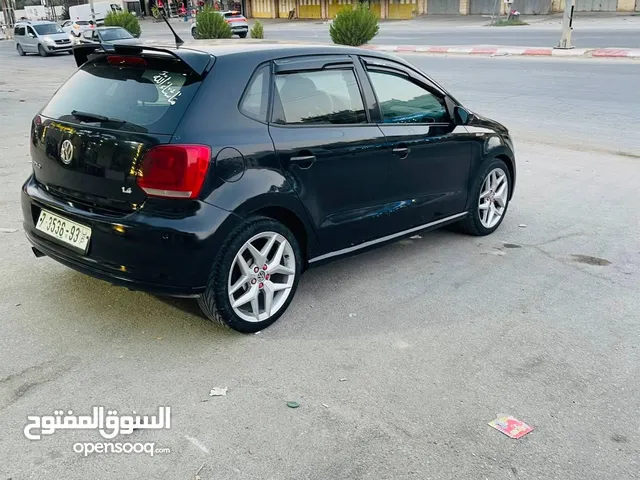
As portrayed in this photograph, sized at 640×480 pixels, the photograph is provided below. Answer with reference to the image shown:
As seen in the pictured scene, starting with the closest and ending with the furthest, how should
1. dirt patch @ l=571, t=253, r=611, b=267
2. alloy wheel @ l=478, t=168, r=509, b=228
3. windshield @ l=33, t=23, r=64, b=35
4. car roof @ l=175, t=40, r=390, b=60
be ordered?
car roof @ l=175, t=40, r=390, b=60, dirt patch @ l=571, t=253, r=611, b=267, alloy wheel @ l=478, t=168, r=509, b=228, windshield @ l=33, t=23, r=64, b=35

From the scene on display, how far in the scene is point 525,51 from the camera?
22.9 meters

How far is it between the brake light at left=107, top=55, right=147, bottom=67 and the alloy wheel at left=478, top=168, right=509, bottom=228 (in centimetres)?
315

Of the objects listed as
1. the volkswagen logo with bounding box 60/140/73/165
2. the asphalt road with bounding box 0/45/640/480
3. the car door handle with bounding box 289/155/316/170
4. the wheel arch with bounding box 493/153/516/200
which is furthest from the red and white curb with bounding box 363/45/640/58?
the volkswagen logo with bounding box 60/140/73/165

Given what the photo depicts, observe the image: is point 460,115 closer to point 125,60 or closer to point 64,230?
point 125,60

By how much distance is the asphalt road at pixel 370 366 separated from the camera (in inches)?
114

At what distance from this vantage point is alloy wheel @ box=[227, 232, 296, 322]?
12.8 feet

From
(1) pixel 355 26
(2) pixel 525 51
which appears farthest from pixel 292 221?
(1) pixel 355 26

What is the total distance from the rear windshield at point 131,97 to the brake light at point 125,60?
0.03 m

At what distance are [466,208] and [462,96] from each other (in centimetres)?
903

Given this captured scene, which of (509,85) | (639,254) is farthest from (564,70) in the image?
(639,254)

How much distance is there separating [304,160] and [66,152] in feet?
4.71

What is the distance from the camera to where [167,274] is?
11.7 feet

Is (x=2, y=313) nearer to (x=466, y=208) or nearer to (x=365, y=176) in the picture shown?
(x=365, y=176)

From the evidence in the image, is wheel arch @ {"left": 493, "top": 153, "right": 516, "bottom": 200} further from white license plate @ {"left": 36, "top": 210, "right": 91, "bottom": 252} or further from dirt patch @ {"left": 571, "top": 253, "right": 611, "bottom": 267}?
white license plate @ {"left": 36, "top": 210, "right": 91, "bottom": 252}
